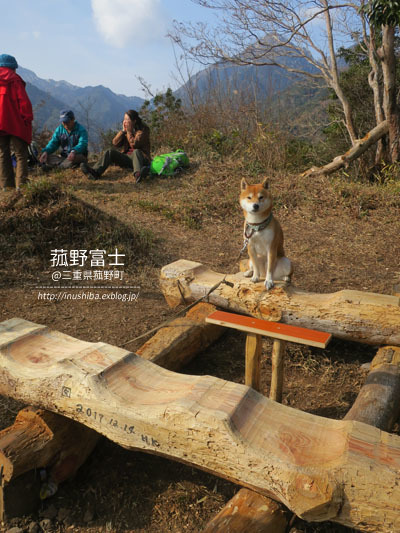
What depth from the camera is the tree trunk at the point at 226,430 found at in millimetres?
1408

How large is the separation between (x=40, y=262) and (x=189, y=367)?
2445 mm

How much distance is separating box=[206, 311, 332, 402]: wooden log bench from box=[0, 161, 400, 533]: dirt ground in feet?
1.22

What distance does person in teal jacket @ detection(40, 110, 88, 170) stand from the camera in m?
7.84

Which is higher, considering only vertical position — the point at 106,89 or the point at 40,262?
the point at 106,89

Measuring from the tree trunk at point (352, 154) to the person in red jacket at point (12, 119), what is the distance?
479cm

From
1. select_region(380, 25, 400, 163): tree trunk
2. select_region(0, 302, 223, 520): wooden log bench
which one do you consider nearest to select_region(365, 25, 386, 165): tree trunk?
select_region(380, 25, 400, 163): tree trunk

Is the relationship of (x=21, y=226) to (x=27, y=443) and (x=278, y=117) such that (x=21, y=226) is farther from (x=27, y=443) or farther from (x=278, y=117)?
(x=278, y=117)

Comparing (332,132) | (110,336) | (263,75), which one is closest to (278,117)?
(263,75)

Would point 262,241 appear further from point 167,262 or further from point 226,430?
point 167,262

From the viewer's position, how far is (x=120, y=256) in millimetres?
4820

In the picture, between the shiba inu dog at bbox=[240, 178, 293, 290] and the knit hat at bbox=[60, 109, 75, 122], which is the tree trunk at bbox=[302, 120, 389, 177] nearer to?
the knit hat at bbox=[60, 109, 75, 122]

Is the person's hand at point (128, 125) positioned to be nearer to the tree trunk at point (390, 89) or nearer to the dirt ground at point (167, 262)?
the dirt ground at point (167, 262)

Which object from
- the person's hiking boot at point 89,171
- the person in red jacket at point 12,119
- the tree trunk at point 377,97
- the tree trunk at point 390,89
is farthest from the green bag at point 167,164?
the tree trunk at point 390,89

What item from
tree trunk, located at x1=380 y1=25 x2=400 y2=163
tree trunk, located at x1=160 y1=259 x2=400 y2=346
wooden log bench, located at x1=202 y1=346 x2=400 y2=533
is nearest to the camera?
wooden log bench, located at x1=202 y1=346 x2=400 y2=533
